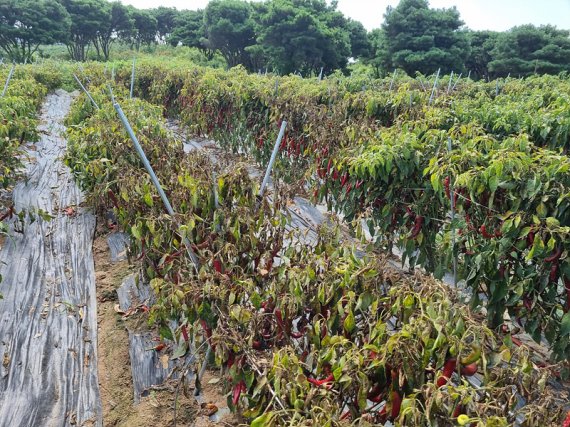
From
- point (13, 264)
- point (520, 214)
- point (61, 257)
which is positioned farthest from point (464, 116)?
point (13, 264)

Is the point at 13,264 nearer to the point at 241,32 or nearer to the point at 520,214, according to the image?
the point at 520,214

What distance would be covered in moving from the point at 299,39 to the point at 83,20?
15.6 m

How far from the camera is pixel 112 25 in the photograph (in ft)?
107

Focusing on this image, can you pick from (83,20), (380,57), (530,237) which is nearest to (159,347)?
(530,237)

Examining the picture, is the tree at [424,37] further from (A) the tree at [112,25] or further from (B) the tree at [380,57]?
(A) the tree at [112,25]

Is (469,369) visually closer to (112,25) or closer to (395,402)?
(395,402)

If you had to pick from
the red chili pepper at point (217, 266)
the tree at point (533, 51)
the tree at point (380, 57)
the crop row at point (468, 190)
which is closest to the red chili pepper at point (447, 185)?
the crop row at point (468, 190)

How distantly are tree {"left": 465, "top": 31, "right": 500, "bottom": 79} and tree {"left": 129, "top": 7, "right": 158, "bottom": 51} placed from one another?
78.1 ft

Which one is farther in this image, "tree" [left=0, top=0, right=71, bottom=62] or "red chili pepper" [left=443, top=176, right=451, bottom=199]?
"tree" [left=0, top=0, right=71, bottom=62]

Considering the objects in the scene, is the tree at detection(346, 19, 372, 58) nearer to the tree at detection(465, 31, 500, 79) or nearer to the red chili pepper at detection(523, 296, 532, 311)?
the tree at detection(465, 31, 500, 79)

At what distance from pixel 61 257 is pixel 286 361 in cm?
318

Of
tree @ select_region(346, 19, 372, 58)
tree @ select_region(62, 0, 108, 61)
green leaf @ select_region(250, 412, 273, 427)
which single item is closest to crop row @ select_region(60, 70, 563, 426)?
green leaf @ select_region(250, 412, 273, 427)

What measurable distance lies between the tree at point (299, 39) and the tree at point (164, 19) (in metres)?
17.2

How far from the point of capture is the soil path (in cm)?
242
